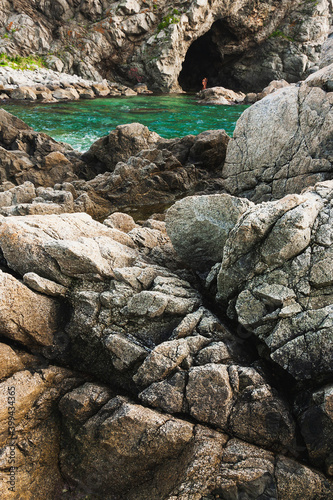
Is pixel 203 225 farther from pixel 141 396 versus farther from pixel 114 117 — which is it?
pixel 114 117

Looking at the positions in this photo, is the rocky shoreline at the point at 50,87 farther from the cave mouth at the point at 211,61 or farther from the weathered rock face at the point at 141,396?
the weathered rock face at the point at 141,396

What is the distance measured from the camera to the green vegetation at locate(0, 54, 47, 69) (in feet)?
167

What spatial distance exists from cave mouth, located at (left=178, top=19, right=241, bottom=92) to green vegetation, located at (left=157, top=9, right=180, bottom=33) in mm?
7878

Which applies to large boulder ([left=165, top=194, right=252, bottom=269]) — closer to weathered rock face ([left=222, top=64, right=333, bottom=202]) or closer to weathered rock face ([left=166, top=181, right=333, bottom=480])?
weathered rock face ([left=166, top=181, right=333, bottom=480])

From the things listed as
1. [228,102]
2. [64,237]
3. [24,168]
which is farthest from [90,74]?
[64,237]

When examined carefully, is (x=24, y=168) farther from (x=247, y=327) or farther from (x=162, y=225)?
(x=247, y=327)

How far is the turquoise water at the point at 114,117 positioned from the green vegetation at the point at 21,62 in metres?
14.1

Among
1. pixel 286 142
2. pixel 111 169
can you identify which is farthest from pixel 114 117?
pixel 286 142

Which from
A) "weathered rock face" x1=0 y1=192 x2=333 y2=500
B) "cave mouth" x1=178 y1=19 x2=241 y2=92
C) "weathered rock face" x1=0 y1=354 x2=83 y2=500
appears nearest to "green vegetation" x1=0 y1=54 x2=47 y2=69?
"cave mouth" x1=178 y1=19 x2=241 y2=92

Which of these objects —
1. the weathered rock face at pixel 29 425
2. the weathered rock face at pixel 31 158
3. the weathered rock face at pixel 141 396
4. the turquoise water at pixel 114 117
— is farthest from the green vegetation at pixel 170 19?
the weathered rock face at pixel 29 425

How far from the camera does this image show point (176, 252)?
9656mm

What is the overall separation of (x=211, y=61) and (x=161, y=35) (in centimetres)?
1408

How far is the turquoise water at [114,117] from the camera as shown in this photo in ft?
100

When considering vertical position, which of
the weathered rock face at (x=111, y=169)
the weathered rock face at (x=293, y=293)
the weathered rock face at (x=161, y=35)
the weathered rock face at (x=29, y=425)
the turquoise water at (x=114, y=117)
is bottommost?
the weathered rock face at (x=29, y=425)
